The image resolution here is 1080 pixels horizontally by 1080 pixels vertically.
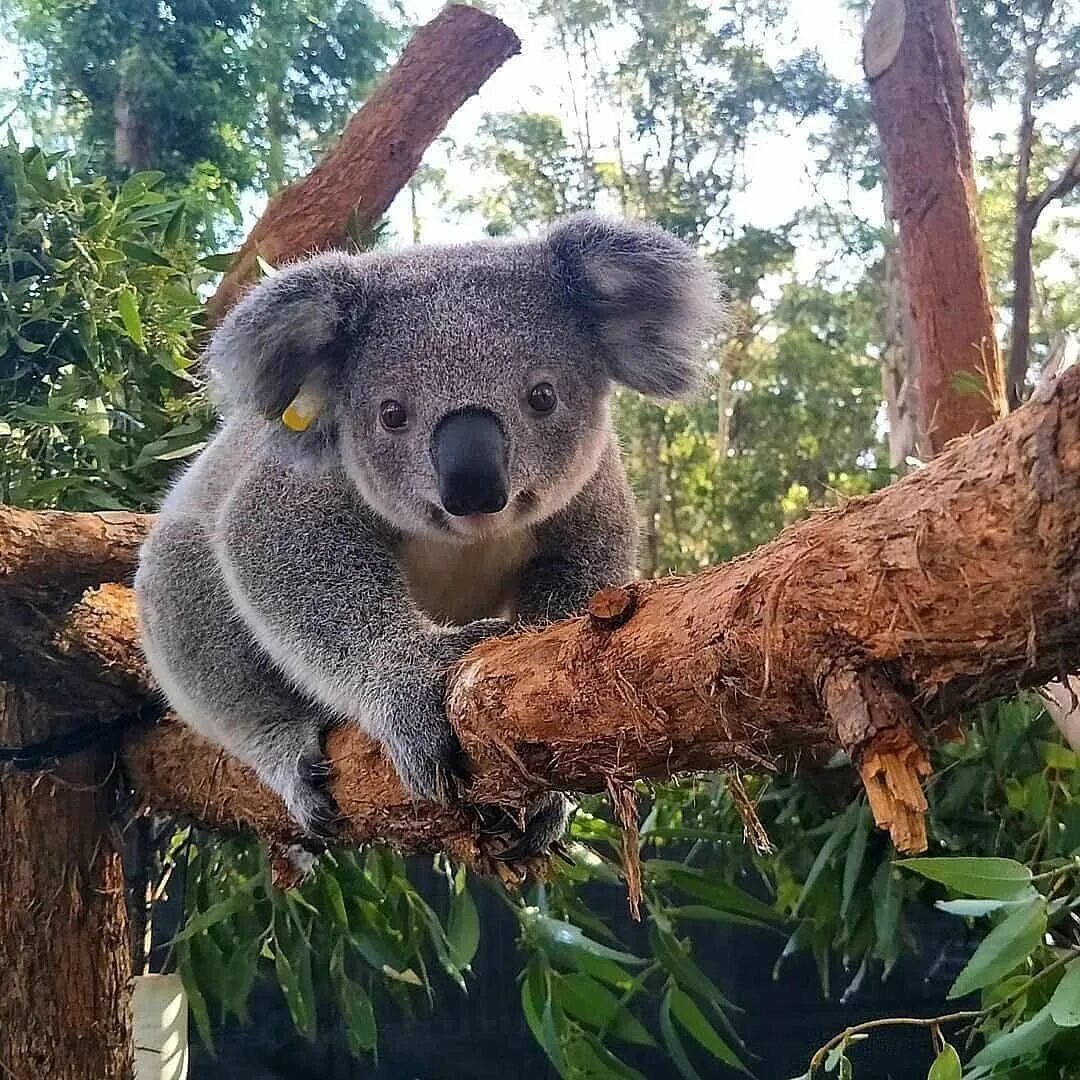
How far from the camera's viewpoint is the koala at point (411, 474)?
1410 mm

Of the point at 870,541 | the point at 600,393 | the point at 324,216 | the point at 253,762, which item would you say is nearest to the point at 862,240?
the point at 324,216

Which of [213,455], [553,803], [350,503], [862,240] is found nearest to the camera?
[553,803]

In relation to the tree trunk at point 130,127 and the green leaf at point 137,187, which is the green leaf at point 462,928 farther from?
the tree trunk at point 130,127

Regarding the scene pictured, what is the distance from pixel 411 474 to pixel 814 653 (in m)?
0.70

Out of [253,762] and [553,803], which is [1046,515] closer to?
[553,803]

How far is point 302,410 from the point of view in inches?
61.1

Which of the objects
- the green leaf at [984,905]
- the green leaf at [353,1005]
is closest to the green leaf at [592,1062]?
the green leaf at [353,1005]

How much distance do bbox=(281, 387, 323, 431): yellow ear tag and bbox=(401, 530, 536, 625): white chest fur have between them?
0.21 metres

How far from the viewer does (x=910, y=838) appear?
29.1 inches

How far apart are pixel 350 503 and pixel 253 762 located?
1.25 ft

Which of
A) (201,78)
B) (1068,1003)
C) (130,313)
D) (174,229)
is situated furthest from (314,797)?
(201,78)

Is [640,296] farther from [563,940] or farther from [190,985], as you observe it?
[190,985]

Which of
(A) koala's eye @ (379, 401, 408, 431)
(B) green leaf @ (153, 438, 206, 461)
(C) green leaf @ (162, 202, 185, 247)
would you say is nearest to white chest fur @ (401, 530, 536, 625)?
(A) koala's eye @ (379, 401, 408, 431)

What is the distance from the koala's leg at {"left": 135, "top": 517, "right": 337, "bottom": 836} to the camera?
1.57 m
